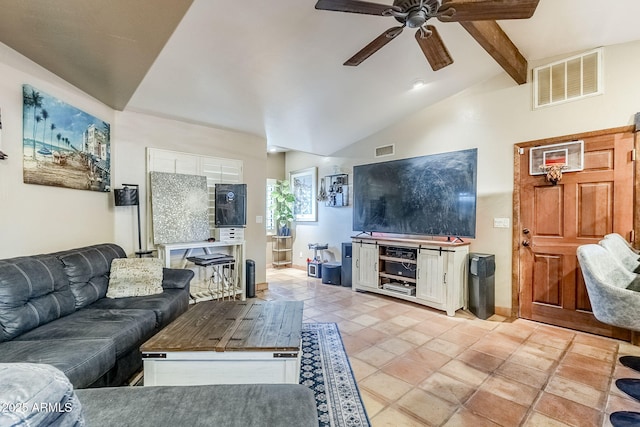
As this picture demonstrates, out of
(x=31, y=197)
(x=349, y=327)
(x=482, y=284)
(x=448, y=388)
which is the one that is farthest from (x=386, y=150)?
(x=31, y=197)

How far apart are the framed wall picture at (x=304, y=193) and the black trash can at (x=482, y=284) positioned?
3408mm

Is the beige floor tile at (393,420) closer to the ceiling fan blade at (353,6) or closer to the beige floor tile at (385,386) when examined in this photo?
the beige floor tile at (385,386)

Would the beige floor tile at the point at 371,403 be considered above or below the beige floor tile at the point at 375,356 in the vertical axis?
above

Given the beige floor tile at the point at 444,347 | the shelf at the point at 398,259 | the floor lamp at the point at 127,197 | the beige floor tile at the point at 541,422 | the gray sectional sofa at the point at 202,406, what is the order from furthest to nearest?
the shelf at the point at 398,259 → the floor lamp at the point at 127,197 → the beige floor tile at the point at 444,347 → the beige floor tile at the point at 541,422 → the gray sectional sofa at the point at 202,406

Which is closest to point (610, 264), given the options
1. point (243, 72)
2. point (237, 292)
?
point (243, 72)

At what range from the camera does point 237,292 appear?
429 cm

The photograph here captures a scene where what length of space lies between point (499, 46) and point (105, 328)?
4137mm

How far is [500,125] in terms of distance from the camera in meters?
3.67

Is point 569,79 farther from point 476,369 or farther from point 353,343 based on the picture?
point 353,343

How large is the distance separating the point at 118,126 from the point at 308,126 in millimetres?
2452

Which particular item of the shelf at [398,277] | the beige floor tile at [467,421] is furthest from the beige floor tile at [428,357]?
the shelf at [398,277]

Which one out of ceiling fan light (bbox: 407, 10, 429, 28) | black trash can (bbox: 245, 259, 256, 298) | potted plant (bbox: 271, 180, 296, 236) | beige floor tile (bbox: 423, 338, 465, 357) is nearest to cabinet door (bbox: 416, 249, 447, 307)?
beige floor tile (bbox: 423, 338, 465, 357)

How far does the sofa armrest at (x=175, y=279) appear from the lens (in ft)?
9.71

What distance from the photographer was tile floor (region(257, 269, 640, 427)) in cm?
185
